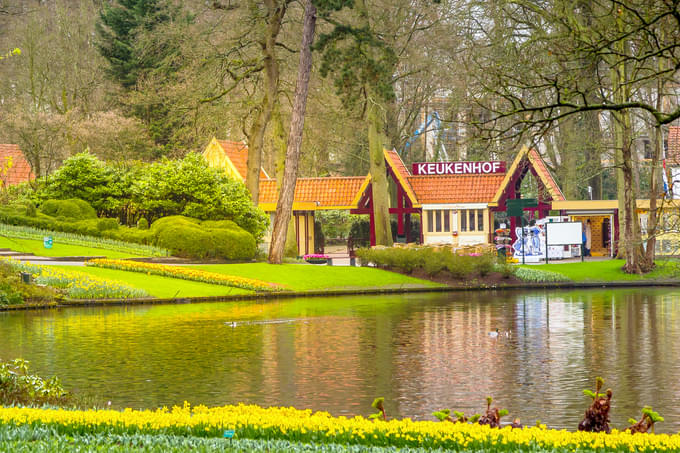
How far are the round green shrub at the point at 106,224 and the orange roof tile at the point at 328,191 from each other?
1389 centimetres

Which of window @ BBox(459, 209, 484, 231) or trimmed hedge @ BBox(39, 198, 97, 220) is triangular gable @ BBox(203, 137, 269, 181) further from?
trimmed hedge @ BBox(39, 198, 97, 220)

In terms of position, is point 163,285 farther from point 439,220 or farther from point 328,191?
point 439,220

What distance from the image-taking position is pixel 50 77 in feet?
206

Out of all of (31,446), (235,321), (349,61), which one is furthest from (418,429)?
(349,61)

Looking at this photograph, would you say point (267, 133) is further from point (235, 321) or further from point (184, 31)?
point (235, 321)

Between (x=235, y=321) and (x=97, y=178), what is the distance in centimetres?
2318

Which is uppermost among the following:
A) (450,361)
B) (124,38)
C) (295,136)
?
(124,38)

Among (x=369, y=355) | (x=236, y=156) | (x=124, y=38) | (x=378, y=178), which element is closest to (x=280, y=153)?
Answer: (x=378, y=178)

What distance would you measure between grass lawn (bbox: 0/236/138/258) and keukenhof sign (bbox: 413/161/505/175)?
66.3 ft

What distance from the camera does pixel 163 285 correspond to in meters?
34.3

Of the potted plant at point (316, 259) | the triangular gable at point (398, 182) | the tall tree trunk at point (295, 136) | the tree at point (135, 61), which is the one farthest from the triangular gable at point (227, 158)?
the tall tree trunk at point (295, 136)

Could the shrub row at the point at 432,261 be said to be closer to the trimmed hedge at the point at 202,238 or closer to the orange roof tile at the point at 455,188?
the trimmed hedge at the point at 202,238

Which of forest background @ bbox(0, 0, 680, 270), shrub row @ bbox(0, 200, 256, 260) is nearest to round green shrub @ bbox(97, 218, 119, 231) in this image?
shrub row @ bbox(0, 200, 256, 260)

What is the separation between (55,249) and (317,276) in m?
11.1
